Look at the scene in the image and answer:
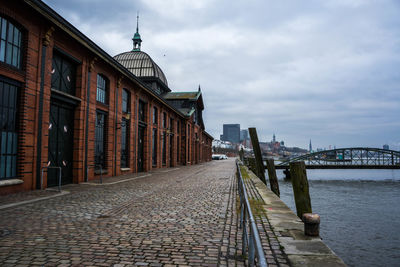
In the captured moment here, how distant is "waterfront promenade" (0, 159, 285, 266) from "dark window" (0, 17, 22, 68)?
4.45m

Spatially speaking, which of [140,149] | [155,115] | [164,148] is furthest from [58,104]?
[164,148]

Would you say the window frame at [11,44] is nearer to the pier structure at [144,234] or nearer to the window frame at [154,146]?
the pier structure at [144,234]

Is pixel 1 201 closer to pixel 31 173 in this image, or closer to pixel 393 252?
pixel 31 173

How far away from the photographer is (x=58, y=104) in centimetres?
1229

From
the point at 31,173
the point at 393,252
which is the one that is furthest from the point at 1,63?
the point at 393,252

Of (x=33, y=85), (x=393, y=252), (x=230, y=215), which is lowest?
(x=393, y=252)

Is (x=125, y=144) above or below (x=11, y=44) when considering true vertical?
below

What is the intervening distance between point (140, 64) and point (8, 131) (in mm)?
28212

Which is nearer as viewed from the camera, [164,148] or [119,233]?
[119,233]

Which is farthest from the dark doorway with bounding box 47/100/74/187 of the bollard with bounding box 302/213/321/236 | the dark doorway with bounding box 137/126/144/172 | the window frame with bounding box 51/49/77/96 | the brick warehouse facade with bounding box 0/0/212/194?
the bollard with bounding box 302/213/321/236

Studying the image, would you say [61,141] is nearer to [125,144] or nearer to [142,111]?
[125,144]

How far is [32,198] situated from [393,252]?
1127cm

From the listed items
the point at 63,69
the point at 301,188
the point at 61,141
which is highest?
the point at 63,69

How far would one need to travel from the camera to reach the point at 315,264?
12.1 ft
